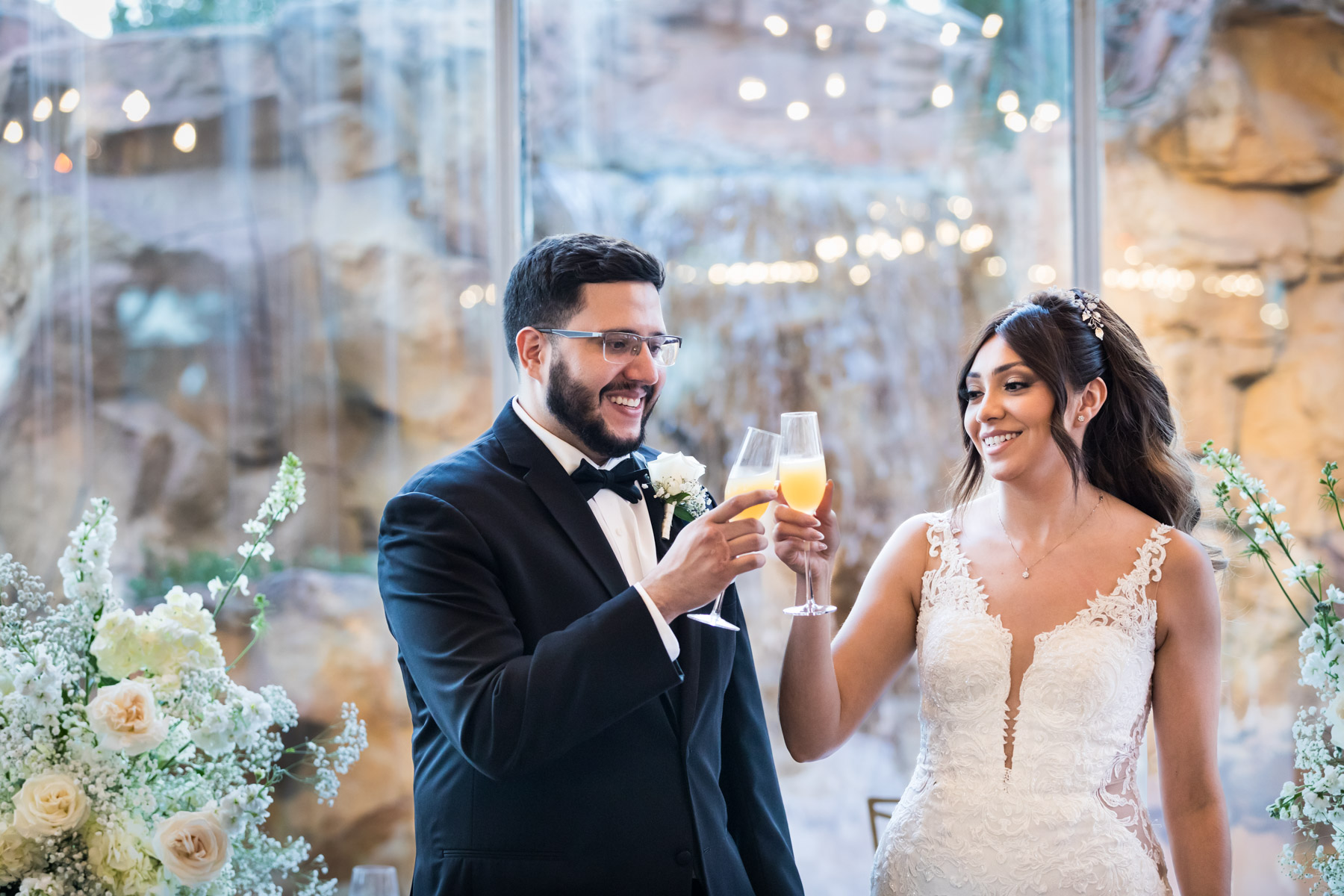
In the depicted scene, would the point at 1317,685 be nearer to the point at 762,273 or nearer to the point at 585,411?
the point at 585,411

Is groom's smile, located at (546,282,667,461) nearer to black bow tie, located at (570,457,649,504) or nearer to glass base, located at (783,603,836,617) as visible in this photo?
black bow tie, located at (570,457,649,504)

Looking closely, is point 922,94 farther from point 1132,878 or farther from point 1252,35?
point 1132,878

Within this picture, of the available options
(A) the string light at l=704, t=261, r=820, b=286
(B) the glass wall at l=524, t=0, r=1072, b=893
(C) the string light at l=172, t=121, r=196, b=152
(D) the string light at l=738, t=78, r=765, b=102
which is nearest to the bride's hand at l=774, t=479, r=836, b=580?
(B) the glass wall at l=524, t=0, r=1072, b=893

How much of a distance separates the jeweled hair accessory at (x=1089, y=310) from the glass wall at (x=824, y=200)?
1.21 metres

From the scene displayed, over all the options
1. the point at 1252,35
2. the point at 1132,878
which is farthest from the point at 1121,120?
the point at 1132,878

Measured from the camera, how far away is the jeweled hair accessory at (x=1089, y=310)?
2.22 metres

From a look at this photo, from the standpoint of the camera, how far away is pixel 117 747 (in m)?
1.64

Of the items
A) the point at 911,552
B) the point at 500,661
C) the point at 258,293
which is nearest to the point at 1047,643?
the point at 911,552

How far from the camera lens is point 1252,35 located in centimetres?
342

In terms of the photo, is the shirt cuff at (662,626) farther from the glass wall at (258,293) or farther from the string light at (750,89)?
the string light at (750,89)

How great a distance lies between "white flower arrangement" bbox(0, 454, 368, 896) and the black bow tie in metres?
0.66

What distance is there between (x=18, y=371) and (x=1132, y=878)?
10.4 feet

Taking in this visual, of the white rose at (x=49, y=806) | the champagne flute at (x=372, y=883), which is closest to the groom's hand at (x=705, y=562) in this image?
the white rose at (x=49, y=806)

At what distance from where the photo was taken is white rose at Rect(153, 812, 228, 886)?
5.36ft
